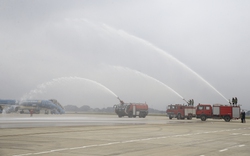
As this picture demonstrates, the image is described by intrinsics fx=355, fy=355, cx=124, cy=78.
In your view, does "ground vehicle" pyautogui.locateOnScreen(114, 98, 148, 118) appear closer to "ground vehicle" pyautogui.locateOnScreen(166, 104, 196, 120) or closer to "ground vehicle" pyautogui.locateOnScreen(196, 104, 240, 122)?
"ground vehicle" pyautogui.locateOnScreen(166, 104, 196, 120)

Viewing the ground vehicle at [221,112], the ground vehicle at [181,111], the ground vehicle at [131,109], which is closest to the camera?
the ground vehicle at [221,112]

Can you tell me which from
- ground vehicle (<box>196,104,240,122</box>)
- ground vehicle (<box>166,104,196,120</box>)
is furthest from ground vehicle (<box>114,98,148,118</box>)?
ground vehicle (<box>196,104,240,122</box>)

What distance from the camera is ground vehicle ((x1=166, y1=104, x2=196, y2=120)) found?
2773 inches

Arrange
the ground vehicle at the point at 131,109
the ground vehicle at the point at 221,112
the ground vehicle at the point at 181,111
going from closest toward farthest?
the ground vehicle at the point at 221,112, the ground vehicle at the point at 181,111, the ground vehicle at the point at 131,109

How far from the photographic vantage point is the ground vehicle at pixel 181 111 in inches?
2773

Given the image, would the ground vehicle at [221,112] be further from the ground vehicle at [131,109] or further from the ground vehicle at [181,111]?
the ground vehicle at [131,109]

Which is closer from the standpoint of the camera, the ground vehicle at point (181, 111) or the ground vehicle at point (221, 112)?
the ground vehicle at point (221, 112)

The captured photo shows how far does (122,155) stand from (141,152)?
138cm

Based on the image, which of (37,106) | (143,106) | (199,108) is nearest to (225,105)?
(199,108)

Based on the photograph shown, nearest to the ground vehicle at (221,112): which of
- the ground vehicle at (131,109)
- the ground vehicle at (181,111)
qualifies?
the ground vehicle at (181,111)

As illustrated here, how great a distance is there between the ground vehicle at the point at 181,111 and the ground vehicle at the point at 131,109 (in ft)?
36.7

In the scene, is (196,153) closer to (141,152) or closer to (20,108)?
(141,152)

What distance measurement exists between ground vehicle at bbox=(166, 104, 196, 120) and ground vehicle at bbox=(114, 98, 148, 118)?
36.7 ft

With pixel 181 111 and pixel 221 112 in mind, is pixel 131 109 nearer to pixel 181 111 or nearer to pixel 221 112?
pixel 181 111
